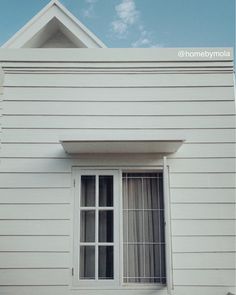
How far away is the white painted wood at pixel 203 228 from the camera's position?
3.89 metres

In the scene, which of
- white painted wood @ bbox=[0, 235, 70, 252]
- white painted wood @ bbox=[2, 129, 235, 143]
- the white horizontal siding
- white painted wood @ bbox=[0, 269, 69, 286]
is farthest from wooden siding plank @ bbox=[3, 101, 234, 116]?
white painted wood @ bbox=[0, 269, 69, 286]

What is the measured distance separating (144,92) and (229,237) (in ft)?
6.46

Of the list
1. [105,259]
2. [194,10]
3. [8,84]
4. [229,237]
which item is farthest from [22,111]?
[194,10]

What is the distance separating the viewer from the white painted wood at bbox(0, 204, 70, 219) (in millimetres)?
3918

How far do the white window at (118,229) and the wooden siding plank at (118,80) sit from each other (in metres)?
1.11

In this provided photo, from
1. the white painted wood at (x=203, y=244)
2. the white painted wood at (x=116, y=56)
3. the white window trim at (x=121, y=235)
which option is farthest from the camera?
the white painted wood at (x=116, y=56)

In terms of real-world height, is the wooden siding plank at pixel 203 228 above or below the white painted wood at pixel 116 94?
below

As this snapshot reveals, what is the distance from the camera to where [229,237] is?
12.8 feet

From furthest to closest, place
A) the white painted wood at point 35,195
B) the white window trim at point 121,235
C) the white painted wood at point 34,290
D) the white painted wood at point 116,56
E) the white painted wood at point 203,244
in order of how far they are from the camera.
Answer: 1. the white painted wood at point 116,56
2. the white painted wood at point 35,195
3. the white painted wood at point 203,244
4. the white painted wood at point 34,290
5. the white window trim at point 121,235

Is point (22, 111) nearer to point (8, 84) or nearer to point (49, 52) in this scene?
point (8, 84)

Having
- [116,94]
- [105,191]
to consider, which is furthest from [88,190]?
[116,94]

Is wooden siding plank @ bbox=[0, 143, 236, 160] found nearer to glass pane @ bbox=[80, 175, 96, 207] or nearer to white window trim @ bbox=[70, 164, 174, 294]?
white window trim @ bbox=[70, 164, 174, 294]

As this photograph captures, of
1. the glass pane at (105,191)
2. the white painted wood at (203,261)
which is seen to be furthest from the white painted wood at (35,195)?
the white painted wood at (203,261)

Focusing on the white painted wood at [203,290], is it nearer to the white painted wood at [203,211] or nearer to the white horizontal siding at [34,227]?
the white painted wood at [203,211]
